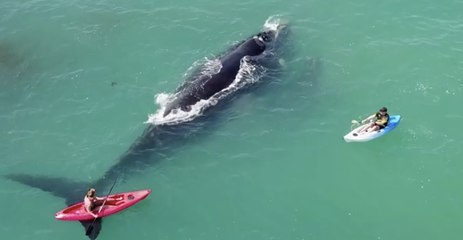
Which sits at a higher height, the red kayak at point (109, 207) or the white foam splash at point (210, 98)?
the white foam splash at point (210, 98)

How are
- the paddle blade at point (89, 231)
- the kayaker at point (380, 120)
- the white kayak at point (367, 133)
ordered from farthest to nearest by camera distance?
the white kayak at point (367, 133) < the kayaker at point (380, 120) < the paddle blade at point (89, 231)

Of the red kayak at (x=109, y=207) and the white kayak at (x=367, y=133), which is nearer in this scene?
the red kayak at (x=109, y=207)

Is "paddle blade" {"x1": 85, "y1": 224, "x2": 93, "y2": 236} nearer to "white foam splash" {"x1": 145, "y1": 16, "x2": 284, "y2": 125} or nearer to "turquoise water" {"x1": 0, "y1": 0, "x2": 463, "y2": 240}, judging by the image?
"turquoise water" {"x1": 0, "y1": 0, "x2": 463, "y2": 240}

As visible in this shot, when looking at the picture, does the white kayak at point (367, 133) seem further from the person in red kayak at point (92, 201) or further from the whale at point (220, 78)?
the person in red kayak at point (92, 201)

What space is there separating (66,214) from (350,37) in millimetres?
25017

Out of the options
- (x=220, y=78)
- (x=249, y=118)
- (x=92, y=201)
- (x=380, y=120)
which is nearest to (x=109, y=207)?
(x=92, y=201)

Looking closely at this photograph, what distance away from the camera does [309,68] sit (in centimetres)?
3797

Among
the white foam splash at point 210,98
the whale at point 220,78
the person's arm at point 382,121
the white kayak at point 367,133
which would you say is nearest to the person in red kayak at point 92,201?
the white foam splash at point 210,98

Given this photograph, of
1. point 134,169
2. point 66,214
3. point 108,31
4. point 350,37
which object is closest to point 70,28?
point 108,31

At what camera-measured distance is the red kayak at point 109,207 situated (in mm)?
27734

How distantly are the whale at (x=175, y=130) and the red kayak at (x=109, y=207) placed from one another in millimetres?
594

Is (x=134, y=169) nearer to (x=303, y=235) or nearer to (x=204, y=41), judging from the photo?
(x=303, y=235)

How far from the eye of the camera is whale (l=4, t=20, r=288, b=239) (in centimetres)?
3027

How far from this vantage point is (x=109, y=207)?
92.7ft
